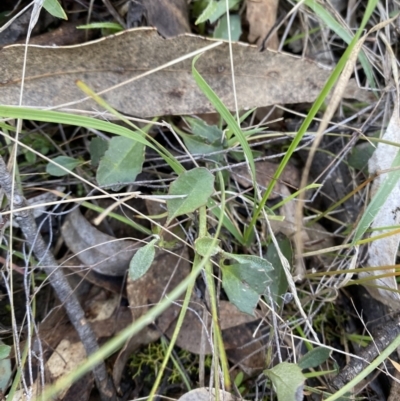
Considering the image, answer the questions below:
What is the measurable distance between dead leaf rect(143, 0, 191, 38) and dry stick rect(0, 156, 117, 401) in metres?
0.46

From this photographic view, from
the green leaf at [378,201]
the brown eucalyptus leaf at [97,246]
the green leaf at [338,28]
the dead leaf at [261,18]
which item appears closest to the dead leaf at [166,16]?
the dead leaf at [261,18]

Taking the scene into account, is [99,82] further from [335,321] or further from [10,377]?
[335,321]

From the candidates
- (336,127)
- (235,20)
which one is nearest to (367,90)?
(336,127)

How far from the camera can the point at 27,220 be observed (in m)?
0.77

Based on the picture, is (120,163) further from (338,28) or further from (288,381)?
(338,28)

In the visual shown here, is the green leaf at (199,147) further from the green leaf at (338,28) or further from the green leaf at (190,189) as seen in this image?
the green leaf at (338,28)

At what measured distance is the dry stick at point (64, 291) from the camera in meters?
0.78

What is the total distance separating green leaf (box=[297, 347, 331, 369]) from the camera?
82 cm

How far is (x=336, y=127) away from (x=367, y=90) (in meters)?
0.13

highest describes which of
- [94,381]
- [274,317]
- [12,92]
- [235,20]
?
[235,20]

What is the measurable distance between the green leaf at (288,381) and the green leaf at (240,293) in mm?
105

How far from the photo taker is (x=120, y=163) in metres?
0.88

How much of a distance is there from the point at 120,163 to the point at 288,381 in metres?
0.50

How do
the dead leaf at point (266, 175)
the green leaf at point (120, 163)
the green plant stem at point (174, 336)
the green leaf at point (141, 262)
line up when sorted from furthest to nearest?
the dead leaf at point (266, 175), the green leaf at point (120, 163), the green leaf at point (141, 262), the green plant stem at point (174, 336)
